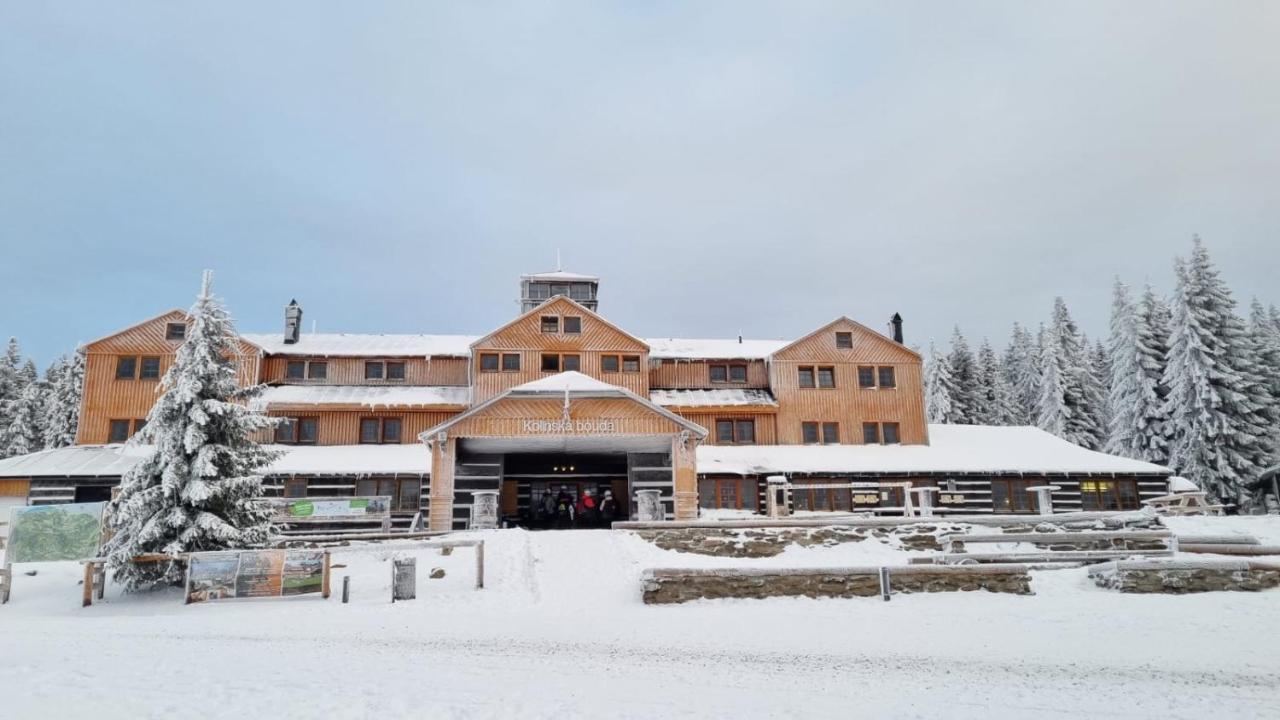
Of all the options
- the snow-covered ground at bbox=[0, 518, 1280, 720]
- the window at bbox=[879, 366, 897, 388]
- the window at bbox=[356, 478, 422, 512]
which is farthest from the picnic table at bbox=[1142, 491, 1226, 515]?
the window at bbox=[356, 478, 422, 512]

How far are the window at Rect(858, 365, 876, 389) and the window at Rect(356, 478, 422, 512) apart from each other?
2100cm

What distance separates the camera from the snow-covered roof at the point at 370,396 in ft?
113

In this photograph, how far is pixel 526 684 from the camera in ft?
30.2

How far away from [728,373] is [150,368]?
2647 cm

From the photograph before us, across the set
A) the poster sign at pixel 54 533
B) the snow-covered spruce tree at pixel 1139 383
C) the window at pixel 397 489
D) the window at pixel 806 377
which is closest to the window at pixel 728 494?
the window at pixel 806 377

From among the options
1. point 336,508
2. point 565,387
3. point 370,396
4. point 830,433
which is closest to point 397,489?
point 370,396

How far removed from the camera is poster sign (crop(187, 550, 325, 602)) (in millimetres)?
15969

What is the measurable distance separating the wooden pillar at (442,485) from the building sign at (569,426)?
2.40m

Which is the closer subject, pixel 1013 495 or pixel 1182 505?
pixel 1182 505

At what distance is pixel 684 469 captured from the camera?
24625 mm

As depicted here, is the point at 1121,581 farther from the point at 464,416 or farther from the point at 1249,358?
the point at 1249,358

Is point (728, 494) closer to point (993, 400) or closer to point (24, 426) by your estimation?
point (993, 400)

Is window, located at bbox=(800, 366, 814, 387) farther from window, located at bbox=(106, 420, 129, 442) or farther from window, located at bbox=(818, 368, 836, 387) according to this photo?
window, located at bbox=(106, 420, 129, 442)

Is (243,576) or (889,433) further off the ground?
(889,433)
